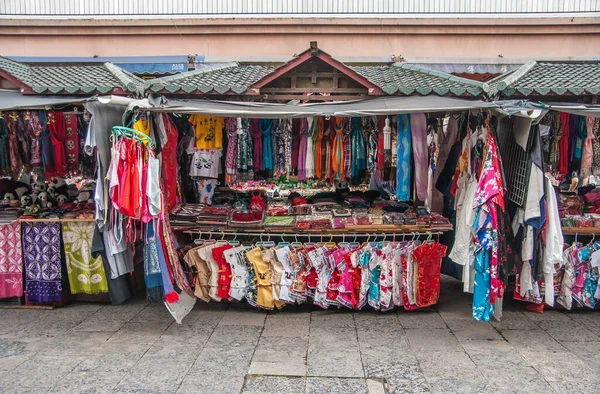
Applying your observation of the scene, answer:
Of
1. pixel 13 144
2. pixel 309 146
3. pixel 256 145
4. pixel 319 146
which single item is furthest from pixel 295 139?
pixel 13 144

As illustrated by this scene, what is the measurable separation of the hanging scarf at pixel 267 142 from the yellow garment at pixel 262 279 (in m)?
1.27

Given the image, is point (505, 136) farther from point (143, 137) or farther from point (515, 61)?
point (515, 61)

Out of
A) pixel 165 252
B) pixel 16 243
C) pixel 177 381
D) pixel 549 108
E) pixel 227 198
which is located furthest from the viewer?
pixel 227 198

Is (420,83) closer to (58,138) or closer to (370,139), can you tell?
(370,139)

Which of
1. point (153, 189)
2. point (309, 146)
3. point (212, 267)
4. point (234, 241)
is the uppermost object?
point (309, 146)

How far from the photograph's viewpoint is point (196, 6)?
11.4m

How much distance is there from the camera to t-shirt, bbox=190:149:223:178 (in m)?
6.07

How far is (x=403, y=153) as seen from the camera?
5574 mm

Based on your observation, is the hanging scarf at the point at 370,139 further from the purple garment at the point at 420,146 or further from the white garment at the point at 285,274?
the white garment at the point at 285,274

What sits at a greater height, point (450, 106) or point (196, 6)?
point (196, 6)

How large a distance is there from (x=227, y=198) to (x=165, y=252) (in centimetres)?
174

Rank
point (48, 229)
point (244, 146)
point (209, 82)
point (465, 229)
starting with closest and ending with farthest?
point (465, 229), point (209, 82), point (48, 229), point (244, 146)

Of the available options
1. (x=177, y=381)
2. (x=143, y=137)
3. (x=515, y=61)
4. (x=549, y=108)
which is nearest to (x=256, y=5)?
(x=515, y=61)

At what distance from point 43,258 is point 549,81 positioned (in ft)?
21.8
